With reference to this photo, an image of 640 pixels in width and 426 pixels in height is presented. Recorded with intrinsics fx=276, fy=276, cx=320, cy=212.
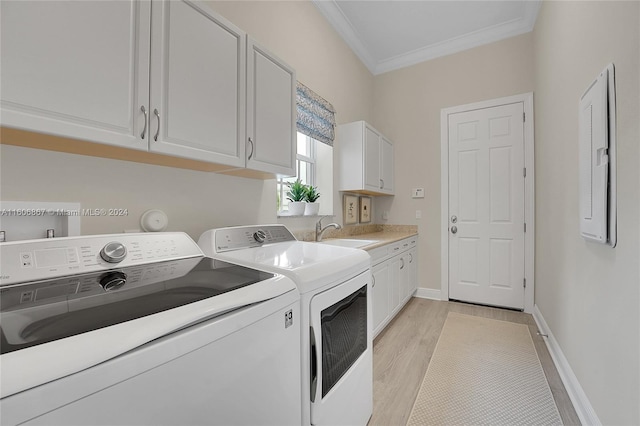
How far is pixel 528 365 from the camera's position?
1.97 metres

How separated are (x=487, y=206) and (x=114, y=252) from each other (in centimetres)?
344

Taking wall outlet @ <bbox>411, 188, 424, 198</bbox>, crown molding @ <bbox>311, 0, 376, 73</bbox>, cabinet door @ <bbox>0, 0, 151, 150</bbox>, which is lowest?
wall outlet @ <bbox>411, 188, 424, 198</bbox>

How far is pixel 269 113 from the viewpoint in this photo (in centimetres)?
156

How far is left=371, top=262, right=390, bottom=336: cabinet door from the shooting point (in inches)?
87.0

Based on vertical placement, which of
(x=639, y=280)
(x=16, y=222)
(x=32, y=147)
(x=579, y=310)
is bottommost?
(x=579, y=310)

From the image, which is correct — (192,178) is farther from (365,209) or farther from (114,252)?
(365,209)

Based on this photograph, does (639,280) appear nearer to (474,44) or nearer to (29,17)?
(29,17)

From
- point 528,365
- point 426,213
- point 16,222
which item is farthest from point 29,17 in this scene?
point 426,213

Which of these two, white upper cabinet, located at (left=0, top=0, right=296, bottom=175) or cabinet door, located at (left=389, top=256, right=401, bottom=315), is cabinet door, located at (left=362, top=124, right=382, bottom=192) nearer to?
cabinet door, located at (left=389, top=256, right=401, bottom=315)

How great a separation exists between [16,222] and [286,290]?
3.16ft

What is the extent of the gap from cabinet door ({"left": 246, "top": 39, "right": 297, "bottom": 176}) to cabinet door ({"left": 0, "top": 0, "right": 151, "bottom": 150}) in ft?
1.70

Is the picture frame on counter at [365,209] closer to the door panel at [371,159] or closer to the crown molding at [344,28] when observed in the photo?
the door panel at [371,159]

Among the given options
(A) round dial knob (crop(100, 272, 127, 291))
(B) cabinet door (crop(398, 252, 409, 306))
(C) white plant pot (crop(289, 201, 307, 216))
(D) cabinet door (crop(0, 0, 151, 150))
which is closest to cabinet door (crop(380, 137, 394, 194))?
(B) cabinet door (crop(398, 252, 409, 306))

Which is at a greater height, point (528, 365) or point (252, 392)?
point (252, 392)
